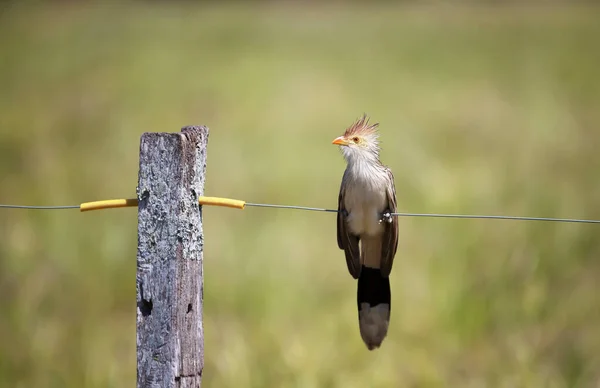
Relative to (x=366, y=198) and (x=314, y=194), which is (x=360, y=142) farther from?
(x=314, y=194)

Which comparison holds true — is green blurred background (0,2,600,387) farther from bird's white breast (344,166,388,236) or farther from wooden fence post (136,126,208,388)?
wooden fence post (136,126,208,388)

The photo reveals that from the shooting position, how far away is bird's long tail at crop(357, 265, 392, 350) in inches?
167

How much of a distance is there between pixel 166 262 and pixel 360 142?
201 centimetres

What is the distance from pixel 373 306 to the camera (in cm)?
436

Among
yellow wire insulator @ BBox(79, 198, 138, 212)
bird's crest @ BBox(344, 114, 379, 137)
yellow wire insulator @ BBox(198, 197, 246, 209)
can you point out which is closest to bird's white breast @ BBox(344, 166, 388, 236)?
bird's crest @ BBox(344, 114, 379, 137)

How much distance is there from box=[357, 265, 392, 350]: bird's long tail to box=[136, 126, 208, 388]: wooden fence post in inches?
60.3

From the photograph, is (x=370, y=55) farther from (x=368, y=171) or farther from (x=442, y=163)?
(x=368, y=171)

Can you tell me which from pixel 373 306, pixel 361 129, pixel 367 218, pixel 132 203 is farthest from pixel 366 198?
pixel 132 203

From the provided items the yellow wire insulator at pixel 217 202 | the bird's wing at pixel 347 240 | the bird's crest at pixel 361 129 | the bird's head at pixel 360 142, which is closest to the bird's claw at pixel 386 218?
the bird's wing at pixel 347 240

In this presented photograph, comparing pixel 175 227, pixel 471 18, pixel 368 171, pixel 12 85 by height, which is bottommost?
pixel 175 227

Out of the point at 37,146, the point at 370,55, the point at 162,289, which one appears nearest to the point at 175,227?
the point at 162,289

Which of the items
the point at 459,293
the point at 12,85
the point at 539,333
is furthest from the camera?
the point at 12,85

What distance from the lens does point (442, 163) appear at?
11.9 meters

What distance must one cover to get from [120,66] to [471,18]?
12026 millimetres
